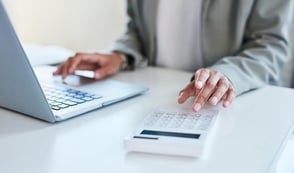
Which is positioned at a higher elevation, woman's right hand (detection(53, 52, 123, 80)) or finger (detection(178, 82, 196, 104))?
finger (detection(178, 82, 196, 104))

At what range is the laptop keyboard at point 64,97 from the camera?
2.15 feet

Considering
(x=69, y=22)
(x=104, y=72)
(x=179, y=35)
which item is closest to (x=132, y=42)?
(x=179, y=35)

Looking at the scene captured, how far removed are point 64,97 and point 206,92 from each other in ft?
0.80

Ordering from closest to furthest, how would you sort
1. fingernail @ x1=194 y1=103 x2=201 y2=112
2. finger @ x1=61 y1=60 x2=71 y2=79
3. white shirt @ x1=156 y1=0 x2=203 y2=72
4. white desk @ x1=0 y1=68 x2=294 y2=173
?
white desk @ x1=0 y1=68 x2=294 y2=173
fingernail @ x1=194 y1=103 x2=201 y2=112
finger @ x1=61 y1=60 x2=71 y2=79
white shirt @ x1=156 y1=0 x2=203 y2=72

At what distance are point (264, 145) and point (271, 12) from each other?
49 cm

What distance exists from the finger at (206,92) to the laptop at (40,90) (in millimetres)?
135

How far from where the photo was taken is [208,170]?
Answer: 458 mm

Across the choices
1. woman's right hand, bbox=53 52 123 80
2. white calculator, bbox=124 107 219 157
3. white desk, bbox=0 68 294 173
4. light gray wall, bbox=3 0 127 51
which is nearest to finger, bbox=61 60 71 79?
woman's right hand, bbox=53 52 123 80

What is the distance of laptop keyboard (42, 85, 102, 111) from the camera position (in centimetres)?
66

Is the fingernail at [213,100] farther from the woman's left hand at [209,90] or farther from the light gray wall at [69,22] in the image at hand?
the light gray wall at [69,22]

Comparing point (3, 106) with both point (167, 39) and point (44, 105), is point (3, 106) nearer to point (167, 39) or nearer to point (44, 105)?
point (44, 105)

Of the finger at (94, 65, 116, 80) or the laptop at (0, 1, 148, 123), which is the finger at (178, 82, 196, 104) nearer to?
the laptop at (0, 1, 148, 123)

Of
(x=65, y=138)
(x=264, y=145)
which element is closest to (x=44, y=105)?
(x=65, y=138)

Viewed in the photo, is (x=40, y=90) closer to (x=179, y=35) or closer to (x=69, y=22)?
(x=179, y=35)
